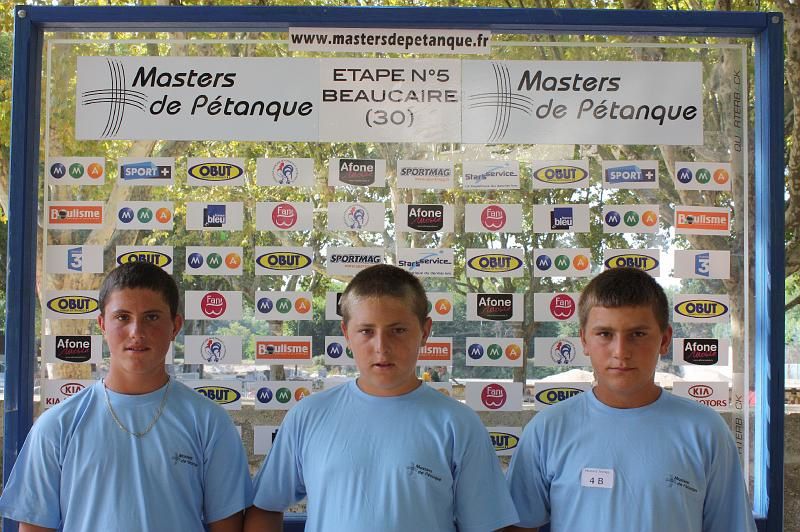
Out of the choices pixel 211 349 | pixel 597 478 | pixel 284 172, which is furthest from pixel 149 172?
pixel 597 478

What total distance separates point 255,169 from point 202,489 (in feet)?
6.70

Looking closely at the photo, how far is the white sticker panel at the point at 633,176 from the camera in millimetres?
4520

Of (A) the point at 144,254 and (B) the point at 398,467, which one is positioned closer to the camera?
(B) the point at 398,467

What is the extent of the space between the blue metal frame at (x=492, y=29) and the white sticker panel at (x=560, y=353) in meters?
1.07

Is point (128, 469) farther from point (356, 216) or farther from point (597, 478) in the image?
point (356, 216)

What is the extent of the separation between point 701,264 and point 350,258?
214cm

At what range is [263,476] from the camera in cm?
318

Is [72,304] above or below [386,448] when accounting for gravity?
above

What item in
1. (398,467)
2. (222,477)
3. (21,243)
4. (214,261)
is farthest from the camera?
(214,261)

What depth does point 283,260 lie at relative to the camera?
14.8 ft

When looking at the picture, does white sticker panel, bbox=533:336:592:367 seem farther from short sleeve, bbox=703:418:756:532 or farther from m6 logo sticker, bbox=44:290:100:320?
m6 logo sticker, bbox=44:290:100:320

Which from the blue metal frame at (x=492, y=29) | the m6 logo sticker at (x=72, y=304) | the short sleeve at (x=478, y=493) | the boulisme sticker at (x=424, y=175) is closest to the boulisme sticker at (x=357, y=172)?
the boulisme sticker at (x=424, y=175)

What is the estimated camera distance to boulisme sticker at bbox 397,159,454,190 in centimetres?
450

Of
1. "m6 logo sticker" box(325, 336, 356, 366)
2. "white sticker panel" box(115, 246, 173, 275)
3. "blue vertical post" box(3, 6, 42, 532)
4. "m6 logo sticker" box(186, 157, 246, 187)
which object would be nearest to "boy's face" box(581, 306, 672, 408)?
"m6 logo sticker" box(325, 336, 356, 366)
